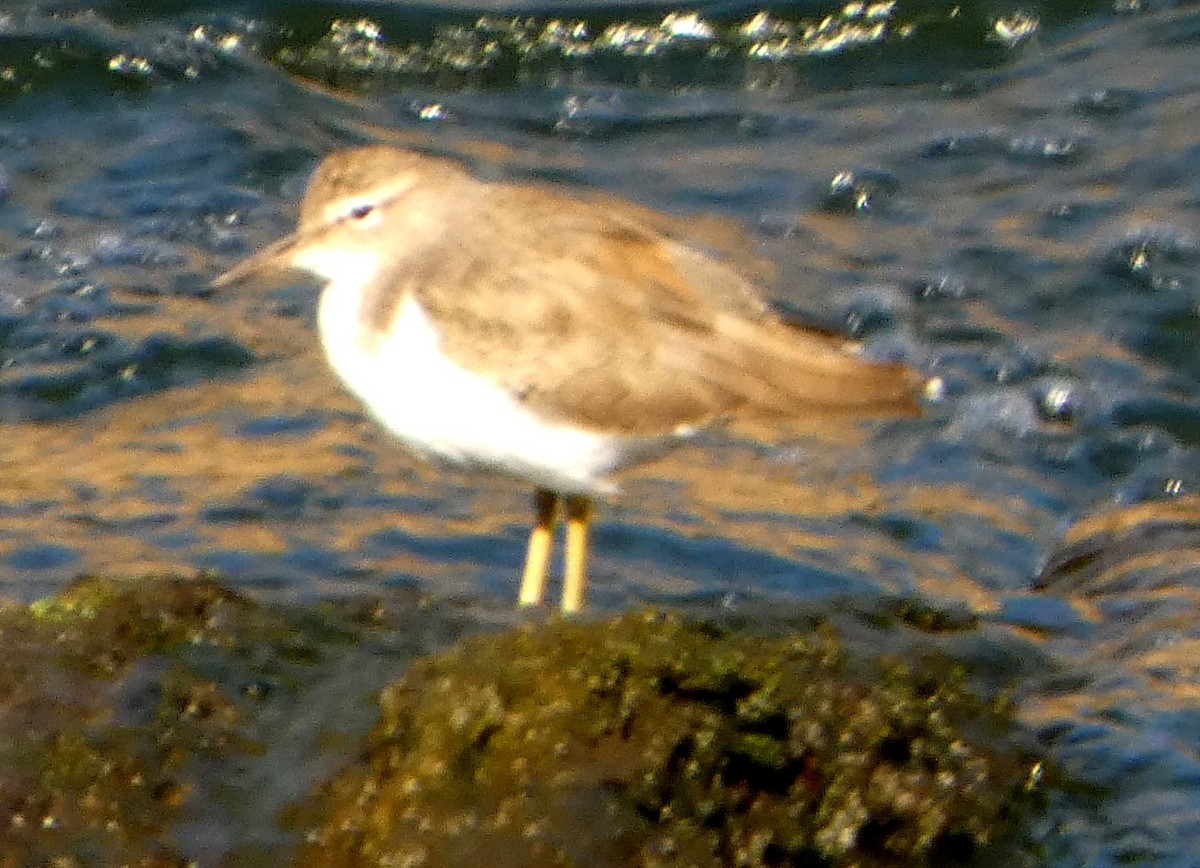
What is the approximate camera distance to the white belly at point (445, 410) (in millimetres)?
5328

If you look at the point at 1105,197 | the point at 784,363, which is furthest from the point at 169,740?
the point at 1105,197

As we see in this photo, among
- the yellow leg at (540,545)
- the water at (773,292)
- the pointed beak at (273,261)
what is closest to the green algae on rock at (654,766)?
the water at (773,292)

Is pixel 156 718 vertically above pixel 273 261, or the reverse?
pixel 273 261

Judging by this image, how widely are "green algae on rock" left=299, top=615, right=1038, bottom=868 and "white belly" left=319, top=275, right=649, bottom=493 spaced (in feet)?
1.89

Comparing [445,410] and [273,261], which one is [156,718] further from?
[273,261]

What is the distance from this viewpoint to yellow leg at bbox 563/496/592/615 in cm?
619

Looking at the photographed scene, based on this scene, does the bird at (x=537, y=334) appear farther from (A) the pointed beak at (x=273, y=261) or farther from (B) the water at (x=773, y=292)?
(B) the water at (x=773, y=292)

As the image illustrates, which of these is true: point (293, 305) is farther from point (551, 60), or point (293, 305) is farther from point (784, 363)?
point (784, 363)

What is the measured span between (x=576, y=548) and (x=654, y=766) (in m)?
1.75

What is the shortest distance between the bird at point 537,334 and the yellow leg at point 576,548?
552mm

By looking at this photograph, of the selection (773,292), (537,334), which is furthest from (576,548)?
(773,292)

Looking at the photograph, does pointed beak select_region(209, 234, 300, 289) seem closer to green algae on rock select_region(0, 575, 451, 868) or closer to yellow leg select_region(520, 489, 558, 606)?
green algae on rock select_region(0, 575, 451, 868)

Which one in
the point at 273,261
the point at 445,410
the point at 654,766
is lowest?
the point at 654,766

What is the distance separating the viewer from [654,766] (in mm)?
4508
